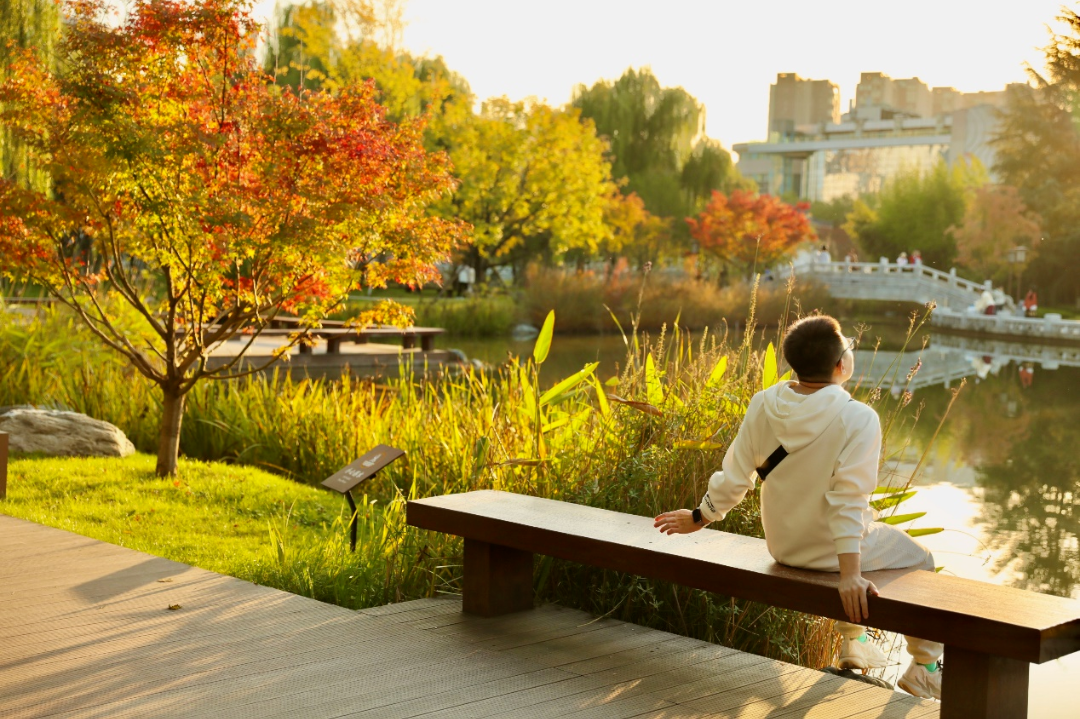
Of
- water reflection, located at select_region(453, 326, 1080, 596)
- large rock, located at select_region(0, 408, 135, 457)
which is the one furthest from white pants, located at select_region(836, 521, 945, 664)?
large rock, located at select_region(0, 408, 135, 457)

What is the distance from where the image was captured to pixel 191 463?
708cm

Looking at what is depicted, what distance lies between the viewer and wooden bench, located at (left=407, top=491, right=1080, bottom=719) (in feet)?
8.04

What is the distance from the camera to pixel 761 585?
111 inches

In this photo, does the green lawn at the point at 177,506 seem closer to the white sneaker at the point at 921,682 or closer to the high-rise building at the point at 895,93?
the white sneaker at the point at 921,682

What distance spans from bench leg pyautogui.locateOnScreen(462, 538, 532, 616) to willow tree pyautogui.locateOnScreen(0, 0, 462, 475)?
2859mm

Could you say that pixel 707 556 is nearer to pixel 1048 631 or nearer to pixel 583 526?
pixel 583 526

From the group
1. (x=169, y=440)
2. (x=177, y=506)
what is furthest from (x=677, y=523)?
(x=169, y=440)

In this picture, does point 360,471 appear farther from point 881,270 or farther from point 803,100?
point 803,100

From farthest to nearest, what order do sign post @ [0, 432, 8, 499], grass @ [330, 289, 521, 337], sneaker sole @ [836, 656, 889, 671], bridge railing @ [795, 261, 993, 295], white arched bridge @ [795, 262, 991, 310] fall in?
bridge railing @ [795, 261, 993, 295], white arched bridge @ [795, 262, 991, 310], grass @ [330, 289, 521, 337], sign post @ [0, 432, 8, 499], sneaker sole @ [836, 656, 889, 671]

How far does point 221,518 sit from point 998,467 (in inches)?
312

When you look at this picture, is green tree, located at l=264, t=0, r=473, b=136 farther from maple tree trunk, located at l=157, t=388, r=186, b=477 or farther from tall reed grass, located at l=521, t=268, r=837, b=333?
Answer: maple tree trunk, located at l=157, t=388, r=186, b=477

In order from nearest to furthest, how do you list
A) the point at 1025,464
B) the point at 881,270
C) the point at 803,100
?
the point at 1025,464
the point at 881,270
the point at 803,100

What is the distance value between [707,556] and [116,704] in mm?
1556

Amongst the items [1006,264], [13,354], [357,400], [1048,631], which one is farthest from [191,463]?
[1006,264]
